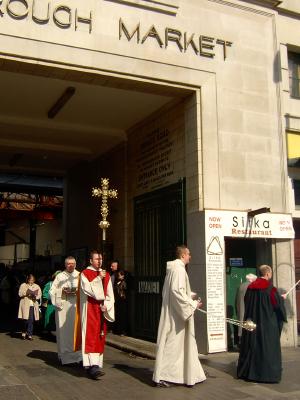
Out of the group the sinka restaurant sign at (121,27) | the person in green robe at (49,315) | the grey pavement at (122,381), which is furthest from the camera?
the person in green robe at (49,315)

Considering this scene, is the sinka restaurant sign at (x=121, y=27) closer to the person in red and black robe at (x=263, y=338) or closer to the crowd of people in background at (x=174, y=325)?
the crowd of people in background at (x=174, y=325)

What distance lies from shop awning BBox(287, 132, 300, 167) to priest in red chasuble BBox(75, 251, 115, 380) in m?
5.69

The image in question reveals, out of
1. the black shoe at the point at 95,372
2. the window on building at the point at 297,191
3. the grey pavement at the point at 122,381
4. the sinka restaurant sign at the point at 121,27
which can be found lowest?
the grey pavement at the point at 122,381

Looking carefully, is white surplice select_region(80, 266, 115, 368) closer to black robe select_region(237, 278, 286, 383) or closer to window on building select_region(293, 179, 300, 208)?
black robe select_region(237, 278, 286, 383)

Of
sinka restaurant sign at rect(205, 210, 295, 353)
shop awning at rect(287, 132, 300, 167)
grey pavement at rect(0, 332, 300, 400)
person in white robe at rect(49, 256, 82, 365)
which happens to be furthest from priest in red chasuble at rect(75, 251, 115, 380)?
shop awning at rect(287, 132, 300, 167)

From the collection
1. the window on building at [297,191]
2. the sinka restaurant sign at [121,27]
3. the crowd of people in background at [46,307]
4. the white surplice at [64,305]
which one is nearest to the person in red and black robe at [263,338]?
the white surplice at [64,305]

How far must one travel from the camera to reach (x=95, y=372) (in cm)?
799

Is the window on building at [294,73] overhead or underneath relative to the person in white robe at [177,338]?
overhead

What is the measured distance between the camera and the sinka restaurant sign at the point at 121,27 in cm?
988

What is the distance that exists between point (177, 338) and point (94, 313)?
4.90ft

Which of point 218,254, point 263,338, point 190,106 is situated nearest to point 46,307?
point 218,254

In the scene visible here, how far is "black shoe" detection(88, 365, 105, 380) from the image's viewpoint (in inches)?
315

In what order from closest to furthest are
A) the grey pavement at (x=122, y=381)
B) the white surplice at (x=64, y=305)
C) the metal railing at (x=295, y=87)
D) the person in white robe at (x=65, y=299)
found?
the grey pavement at (x=122, y=381)
the white surplice at (x=64, y=305)
the person in white robe at (x=65, y=299)
the metal railing at (x=295, y=87)

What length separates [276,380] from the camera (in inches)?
310
